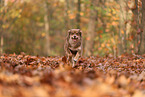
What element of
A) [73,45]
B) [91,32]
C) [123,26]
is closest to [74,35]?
[73,45]

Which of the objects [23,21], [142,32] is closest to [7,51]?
[142,32]

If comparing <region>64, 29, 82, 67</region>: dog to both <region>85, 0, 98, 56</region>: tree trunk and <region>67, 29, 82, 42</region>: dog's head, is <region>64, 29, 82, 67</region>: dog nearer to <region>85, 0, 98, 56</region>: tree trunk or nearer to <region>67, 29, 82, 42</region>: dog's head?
<region>67, 29, 82, 42</region>: dog's head

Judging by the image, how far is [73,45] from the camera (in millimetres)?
7578

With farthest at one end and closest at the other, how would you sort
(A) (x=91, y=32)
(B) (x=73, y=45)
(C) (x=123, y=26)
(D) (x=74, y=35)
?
(A) (x=91, y=32), (C) (x=123, y=26), (B) (x=73, y=45), (D) (x=74, y=35)

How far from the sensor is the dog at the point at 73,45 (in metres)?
7.46

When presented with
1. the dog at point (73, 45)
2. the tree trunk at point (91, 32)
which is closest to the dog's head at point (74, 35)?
the dog at point (73, 45)

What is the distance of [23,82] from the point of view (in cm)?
287

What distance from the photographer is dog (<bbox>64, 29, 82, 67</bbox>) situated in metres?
7.46

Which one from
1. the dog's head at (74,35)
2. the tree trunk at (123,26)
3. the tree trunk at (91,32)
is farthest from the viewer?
the tree trunk at (91,32)

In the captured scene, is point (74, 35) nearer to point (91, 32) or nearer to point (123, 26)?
point (123, 26)

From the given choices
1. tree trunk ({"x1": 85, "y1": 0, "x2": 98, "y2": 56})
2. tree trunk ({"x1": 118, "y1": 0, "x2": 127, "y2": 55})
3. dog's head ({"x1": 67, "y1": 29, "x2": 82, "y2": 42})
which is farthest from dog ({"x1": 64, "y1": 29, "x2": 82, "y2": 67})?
tree trunk ({"x1": 85, "y1": 0, "x2": 98, "y2": 56})

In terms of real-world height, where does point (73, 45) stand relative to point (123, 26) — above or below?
below

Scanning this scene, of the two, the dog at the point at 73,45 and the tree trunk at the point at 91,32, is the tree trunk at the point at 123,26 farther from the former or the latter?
the dog at the point at 73,45

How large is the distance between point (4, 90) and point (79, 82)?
0.90 meters
